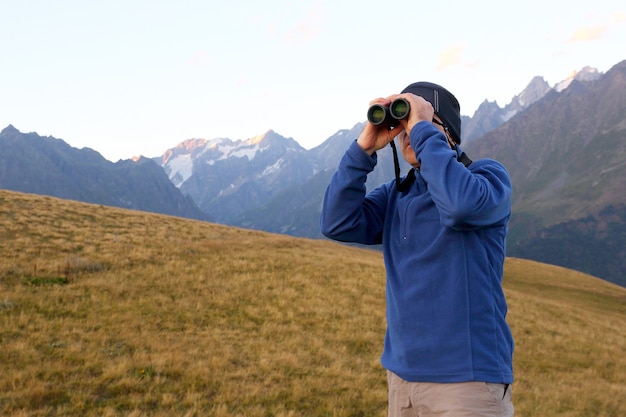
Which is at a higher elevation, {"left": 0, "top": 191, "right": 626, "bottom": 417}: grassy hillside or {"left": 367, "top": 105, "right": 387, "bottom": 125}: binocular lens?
{"left": 367, "top": 105, "right": 387, "bottom": 125}: binocular lens

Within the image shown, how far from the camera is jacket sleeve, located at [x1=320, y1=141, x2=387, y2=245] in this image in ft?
9.90

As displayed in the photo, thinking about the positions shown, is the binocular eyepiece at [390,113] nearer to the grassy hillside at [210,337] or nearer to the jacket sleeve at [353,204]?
the jacket sleeve at [353,204]

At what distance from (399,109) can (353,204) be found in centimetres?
74

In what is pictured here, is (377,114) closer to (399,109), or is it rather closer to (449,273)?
(399,109)

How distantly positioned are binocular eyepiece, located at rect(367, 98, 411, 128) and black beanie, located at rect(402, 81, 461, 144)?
237 millimetres

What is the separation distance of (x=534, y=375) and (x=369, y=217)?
35.1 ft

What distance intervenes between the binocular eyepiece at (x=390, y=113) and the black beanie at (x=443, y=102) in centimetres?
24

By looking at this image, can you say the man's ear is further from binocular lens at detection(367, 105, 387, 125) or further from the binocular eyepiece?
binocular lens at detection(367, 105, 387, 125)

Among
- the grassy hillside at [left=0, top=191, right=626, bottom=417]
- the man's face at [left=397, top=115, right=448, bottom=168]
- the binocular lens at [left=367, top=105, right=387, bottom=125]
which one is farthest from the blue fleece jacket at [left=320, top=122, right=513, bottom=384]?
the grassy hillside at [left=0, top=191, right=626, bottom=417]

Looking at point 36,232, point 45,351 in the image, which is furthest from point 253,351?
point 36,232

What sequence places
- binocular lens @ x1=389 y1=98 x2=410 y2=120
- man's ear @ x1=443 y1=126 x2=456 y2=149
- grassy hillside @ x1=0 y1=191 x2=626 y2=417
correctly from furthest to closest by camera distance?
grassy hillside @ x1=0 y1=191 x2=626 y2=417, man's ear @ x1=443 y1=126 x2=456 y2=149, binocular lens @ x1=389 y1=98 x2=410 y2=120

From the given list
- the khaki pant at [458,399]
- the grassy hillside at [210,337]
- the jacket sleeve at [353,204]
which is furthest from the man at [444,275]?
the grassy hillside at [210,337]

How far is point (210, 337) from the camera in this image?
33.8 ft

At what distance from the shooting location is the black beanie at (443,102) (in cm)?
289
